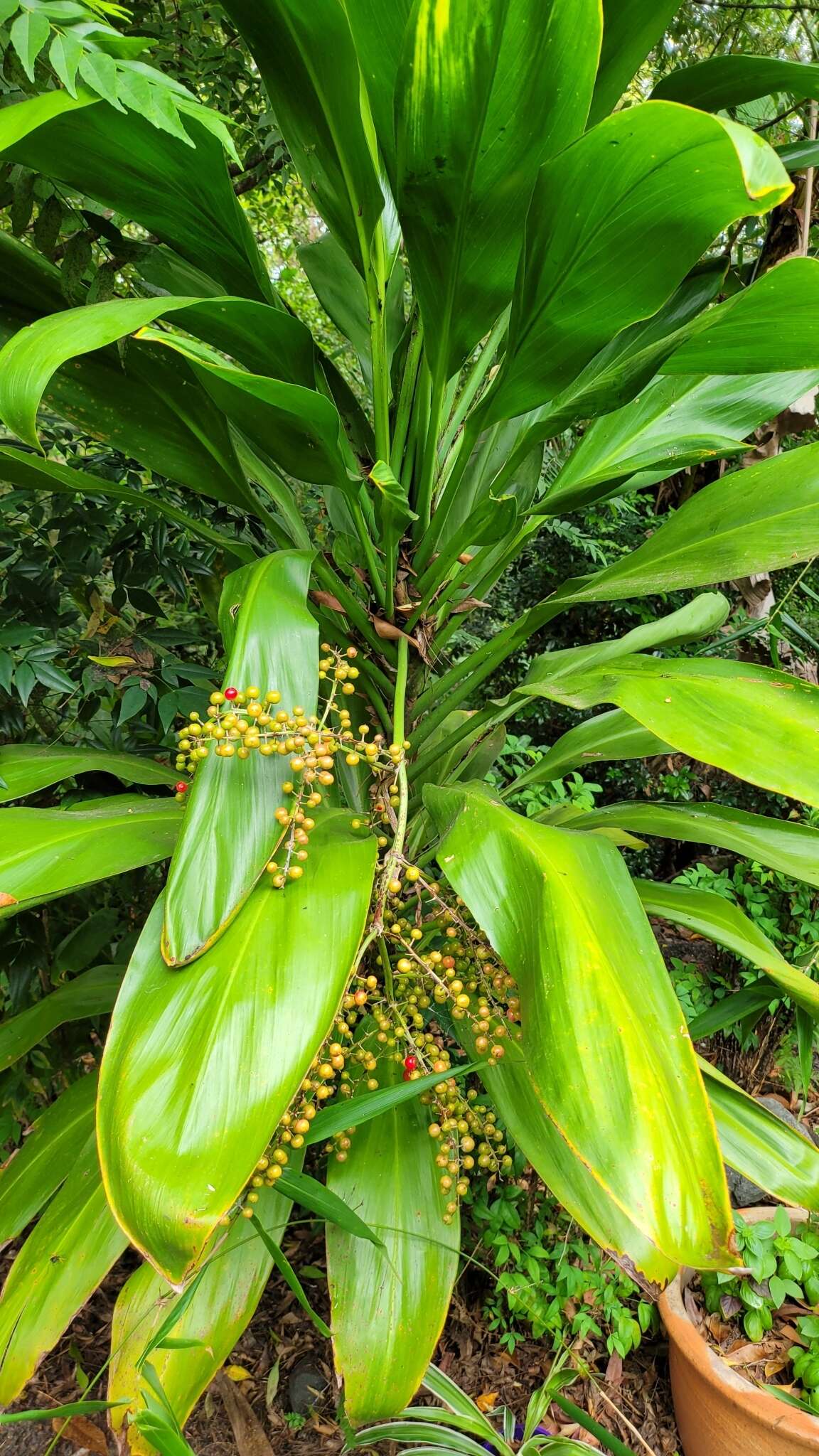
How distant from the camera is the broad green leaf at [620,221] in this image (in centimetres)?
43

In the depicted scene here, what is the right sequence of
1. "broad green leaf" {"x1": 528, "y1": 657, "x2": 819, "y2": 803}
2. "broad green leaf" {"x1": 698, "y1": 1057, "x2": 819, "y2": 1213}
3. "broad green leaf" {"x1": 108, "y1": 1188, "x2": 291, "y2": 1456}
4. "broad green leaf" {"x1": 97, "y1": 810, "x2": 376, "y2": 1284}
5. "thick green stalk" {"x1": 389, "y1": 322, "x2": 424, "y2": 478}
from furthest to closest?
"thick green stalk" {"x1": 389, "y1": 322, "x2": 424, "y2": 478} → "broad green leaf" {"x1": 698, "y1": 1057, "x2": 819, "y2": 1213} → "broad green leaf" {"x1": 108, "y1": 1188, "x2": 291, "y2": 1456} → "broad green leaf" {"x1": 528, "y1": 657, "x2": 819, "y2": 803} → "broad green leaf" {"x1": 97, "y1": 810, "x2": 376, "y2": 1284}

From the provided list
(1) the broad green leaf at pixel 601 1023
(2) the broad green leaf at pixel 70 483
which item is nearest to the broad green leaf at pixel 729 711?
(1) the broad green leaf at pixel 601 1023

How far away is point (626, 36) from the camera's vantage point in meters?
0.74

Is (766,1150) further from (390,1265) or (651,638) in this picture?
(651,638)

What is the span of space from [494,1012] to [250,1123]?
9.8 inches

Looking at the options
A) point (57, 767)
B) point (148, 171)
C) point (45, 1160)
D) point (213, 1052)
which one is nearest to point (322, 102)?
point (148, 171)

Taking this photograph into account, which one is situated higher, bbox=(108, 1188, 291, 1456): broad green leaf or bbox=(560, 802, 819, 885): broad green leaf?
bbox=(560, 802, 819, 885): broad green leaf

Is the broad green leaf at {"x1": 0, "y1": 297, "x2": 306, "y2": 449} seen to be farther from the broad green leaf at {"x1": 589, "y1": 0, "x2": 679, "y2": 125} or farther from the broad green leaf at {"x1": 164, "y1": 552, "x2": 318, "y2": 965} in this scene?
the broad green leaf at {"x1": 589, "y1": 0, "x2": 679, "y2": 125}

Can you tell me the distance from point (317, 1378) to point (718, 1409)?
1.64 feet

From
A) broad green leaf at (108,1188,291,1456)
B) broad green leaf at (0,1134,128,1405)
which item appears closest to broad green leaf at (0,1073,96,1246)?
broad green leaf at (0,1134,128,1405)

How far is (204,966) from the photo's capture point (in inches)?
19.1

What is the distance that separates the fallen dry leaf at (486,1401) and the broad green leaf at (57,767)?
880 millimetres

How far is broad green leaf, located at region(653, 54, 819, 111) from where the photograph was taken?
699 millimetres

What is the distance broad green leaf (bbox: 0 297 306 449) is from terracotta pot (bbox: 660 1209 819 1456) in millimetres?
922
